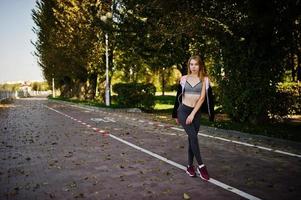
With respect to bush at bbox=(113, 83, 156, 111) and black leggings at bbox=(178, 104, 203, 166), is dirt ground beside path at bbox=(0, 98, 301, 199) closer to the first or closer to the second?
black leggings at bbox=(178, 104, 203, 166)

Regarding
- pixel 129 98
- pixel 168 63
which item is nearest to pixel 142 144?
pixel 168 63

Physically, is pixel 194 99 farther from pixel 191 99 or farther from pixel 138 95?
pixel 138 95

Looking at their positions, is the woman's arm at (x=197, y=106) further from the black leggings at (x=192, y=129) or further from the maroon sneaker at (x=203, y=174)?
the maroon sneaker at (x=203, y=174)

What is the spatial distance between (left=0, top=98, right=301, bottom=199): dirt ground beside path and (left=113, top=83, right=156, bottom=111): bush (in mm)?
14618

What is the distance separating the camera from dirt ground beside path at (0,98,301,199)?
5621 mm

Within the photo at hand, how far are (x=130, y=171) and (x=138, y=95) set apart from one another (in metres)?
19.3

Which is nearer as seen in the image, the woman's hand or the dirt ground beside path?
the dirt ground beside path

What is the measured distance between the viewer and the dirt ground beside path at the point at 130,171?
5.62 meters

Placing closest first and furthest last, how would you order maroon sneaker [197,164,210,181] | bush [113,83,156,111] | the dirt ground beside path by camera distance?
the dirt ground beside path
maroon sneaker [197,164,210,181]
bush [113,83,156,111]

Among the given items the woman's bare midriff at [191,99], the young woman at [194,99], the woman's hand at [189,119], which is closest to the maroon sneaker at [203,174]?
the young woman at [194,99]

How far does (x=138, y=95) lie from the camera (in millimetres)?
26297

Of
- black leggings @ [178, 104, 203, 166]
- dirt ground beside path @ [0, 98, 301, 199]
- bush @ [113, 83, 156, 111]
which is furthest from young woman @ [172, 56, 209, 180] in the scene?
bush @ [113, 83, 156, 111]

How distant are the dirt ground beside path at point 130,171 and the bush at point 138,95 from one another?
48.0 feet

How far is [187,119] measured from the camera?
6.20 meters
